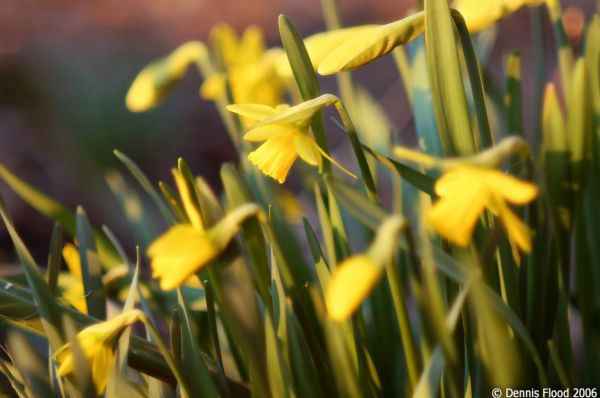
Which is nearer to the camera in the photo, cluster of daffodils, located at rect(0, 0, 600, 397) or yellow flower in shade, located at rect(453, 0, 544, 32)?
cluster of daffodils, located at rect(0, 0, 600, 397)

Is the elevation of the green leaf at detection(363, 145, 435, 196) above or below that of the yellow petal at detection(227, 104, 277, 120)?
below

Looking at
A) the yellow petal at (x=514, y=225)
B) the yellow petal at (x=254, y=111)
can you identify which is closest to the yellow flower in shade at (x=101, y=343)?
the yellow petal at (x=254, y=111)

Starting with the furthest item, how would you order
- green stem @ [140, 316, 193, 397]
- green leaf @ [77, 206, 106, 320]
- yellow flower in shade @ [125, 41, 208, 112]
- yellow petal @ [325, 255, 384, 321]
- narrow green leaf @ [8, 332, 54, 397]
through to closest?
yellow flower in shade @ [125, 41, 208, 112], green leaf @ [77, 206, 106, 320], narrow green leaf @ [8, 332, 54, 397], green stem @ [140, 316, 193, 397], yellow petal @ [325, 255, 384, 321]

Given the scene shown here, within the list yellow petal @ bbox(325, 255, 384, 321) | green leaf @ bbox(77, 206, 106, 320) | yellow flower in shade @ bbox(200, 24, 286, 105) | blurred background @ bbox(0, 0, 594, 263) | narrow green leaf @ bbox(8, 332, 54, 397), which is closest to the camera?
yellow petal @ bbox(325, 255, 384, 321)

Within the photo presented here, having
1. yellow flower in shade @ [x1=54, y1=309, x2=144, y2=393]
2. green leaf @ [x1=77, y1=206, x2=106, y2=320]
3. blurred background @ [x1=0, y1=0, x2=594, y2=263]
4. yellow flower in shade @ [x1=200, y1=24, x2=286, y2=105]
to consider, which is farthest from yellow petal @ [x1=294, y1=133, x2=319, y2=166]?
blurred background @ [x1=0, y1=0, x2=594, y2=263]

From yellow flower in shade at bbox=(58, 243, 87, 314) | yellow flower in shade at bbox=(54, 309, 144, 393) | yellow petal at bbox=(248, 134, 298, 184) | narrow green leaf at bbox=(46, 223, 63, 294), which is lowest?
yellow flower in shade at bbox=(58, 243, 87, 314)

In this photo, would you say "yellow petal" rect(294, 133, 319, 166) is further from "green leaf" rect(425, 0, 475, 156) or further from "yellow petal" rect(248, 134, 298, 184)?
"green leaf" rect(425, 0, 475, 156)

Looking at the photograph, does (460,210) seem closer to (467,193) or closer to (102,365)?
(467,193)
